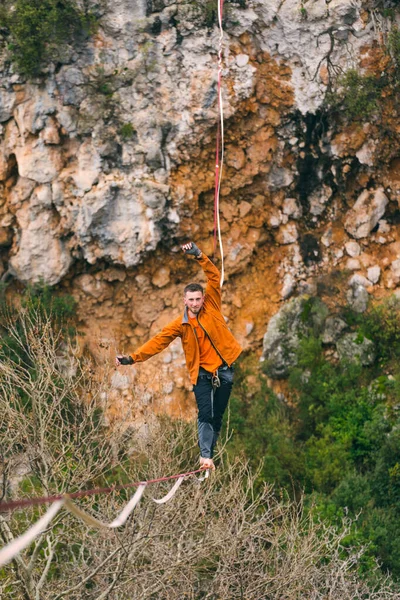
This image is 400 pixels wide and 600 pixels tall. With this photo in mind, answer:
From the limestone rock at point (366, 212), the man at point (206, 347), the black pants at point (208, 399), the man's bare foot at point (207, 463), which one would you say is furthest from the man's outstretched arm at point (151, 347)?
the limestone rock at point (366, 212)

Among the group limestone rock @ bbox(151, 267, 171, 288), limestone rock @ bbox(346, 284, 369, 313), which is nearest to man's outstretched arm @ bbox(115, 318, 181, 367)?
limestone rock @ bbox(151, 267, 171, 288)

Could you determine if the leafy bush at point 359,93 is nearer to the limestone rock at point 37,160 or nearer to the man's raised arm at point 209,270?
the limestone rock at point 37,160

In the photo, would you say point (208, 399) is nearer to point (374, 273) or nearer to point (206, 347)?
point (206, 347)

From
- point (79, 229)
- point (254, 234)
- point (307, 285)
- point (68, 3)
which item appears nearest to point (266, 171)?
point (254, 234)

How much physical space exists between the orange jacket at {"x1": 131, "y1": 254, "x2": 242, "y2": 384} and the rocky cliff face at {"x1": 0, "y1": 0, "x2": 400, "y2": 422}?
317 inches

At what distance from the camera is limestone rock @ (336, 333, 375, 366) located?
1847cm

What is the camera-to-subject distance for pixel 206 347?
8.62m

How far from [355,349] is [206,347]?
1053 centimetres

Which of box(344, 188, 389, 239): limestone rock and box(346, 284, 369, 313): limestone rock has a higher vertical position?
box(344, 188, 389, 239): limestone rock

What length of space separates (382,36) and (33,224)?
8278mm

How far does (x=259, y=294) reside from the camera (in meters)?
19.0

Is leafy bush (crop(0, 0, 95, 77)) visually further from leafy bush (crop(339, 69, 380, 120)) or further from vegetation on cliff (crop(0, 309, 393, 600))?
vegetation on cliff (crop(0, 309, 393, 600))

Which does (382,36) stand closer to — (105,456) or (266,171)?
(266,171)

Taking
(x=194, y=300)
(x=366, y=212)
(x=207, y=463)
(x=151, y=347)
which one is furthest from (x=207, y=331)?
Result: (x=366, y=212)
